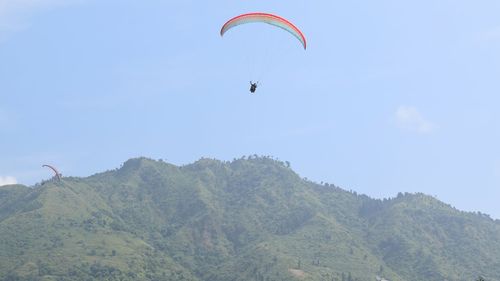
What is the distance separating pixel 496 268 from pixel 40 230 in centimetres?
13336

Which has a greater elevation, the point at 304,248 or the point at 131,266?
the point at 304,248

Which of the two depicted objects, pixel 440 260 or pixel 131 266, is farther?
pixel 440 260

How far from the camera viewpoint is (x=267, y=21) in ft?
187

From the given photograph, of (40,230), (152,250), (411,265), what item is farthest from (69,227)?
(411,265)

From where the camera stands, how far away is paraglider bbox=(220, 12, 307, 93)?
56.8 meters

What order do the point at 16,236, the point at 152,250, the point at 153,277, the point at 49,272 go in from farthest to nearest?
1. the point at 152,250
2. the point at 16,236
3. the point at 153,277
4. the point at 49,272

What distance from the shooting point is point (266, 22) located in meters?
57.0

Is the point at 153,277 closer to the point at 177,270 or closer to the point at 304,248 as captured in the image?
the point at 177,270

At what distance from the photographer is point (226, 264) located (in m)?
196

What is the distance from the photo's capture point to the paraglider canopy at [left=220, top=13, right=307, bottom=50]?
56.8m

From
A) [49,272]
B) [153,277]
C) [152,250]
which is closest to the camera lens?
[49,272]

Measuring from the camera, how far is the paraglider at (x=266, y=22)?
186 ft

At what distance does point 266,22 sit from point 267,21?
14 cm

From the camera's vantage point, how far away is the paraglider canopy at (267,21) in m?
56.8
